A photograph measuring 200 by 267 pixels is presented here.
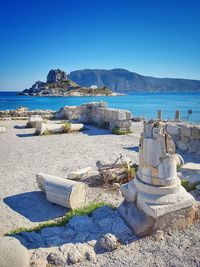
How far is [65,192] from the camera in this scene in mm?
5562

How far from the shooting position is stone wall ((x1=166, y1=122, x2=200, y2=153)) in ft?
32.2

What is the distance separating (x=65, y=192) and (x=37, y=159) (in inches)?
151

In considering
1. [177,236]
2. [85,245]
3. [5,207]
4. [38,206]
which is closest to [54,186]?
[38,206]

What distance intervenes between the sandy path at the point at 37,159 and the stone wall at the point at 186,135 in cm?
156

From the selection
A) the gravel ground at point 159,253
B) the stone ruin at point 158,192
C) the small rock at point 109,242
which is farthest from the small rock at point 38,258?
the stone ruin at point 158,192

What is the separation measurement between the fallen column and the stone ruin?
1.16m

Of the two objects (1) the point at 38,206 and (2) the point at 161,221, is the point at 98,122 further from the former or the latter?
(2) the point at 161,221

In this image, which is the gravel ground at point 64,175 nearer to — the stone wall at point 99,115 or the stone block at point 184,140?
the stone wall at point 99,115

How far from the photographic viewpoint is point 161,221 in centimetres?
456

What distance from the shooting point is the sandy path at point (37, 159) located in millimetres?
5535

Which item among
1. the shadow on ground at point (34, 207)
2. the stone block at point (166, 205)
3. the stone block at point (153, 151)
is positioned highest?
the stone block at point (153, 151)

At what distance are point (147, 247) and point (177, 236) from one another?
0.58 meters

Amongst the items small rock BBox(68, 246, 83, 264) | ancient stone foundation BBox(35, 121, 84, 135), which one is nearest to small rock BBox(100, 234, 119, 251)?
small rock BBox(68, 246, 83, 264)

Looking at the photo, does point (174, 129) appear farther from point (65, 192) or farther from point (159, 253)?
point (159, 253)
